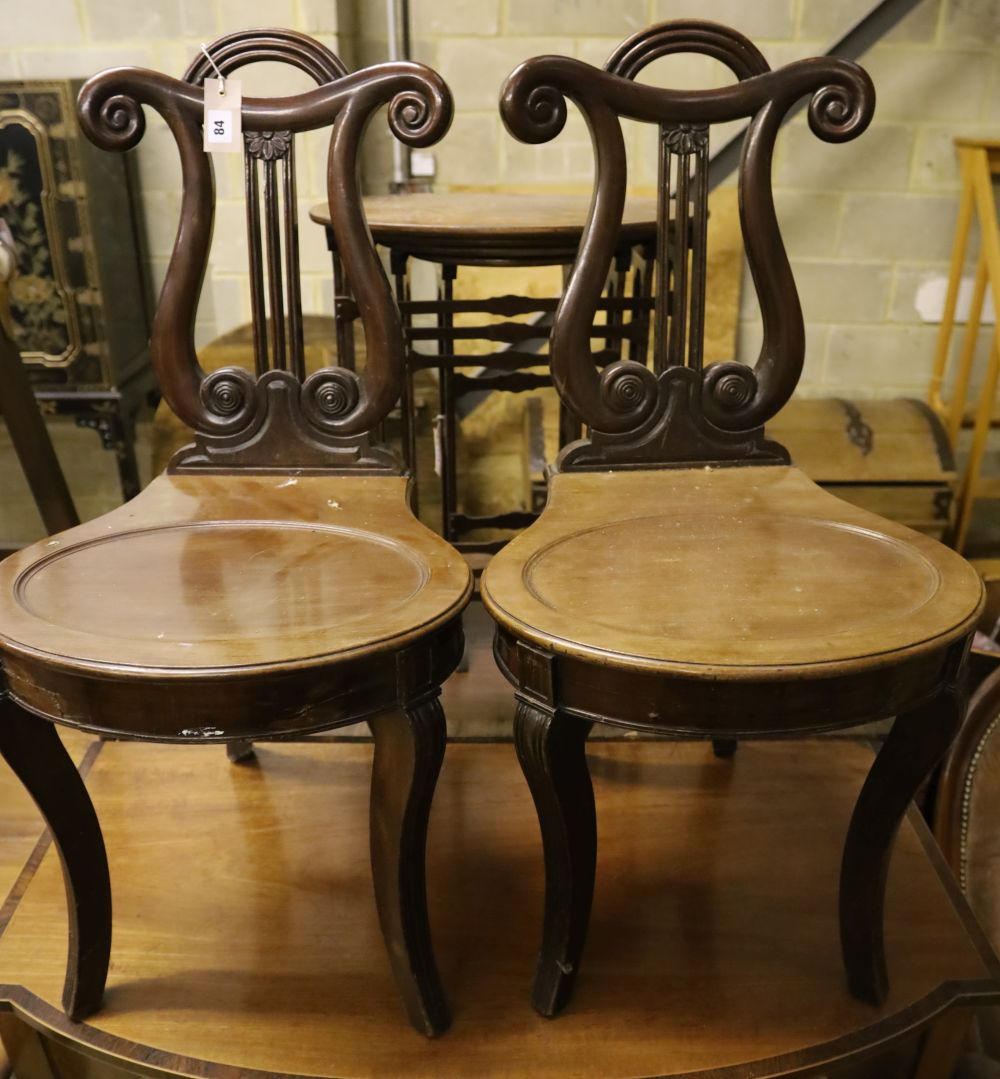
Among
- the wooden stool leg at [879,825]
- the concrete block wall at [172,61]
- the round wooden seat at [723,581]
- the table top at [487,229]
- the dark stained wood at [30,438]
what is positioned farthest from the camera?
the concrete block wall at [172,61]

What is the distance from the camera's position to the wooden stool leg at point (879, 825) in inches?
42.6

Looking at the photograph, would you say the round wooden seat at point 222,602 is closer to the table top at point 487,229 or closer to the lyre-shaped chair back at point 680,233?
the lyre-shaped chair back at point 680,233

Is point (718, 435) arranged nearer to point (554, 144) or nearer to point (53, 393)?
point (554, 144)

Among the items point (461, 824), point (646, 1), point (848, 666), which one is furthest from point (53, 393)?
point (848, 666)

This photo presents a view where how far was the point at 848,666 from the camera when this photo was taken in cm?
95

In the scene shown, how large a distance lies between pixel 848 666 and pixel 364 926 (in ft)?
2.48

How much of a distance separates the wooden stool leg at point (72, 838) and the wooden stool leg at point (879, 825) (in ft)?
2.89

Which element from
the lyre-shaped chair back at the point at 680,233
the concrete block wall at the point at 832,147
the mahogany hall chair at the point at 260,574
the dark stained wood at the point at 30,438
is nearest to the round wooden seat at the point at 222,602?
the mahogany hall chair at the point at 260,574

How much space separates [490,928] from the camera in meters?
1.34

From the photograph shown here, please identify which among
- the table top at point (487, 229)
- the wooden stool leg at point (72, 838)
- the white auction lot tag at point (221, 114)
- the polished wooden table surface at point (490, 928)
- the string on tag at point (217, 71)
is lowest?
the polished wooden table surface at point (490, 928)

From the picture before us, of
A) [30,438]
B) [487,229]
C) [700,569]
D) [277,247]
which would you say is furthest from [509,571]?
[30,438]

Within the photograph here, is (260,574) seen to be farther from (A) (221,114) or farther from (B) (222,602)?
(A) (221,114)

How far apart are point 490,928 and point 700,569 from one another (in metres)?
0.58

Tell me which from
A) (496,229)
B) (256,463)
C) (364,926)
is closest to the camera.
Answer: (364,926)
